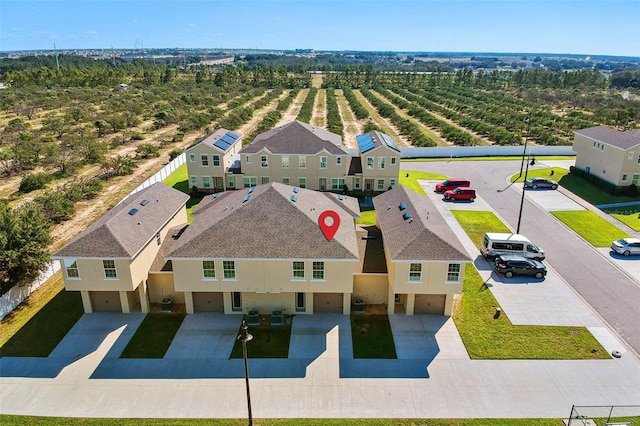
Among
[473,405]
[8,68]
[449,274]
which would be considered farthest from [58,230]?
[8,68]

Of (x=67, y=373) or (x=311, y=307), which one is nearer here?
(x=67, y=373)

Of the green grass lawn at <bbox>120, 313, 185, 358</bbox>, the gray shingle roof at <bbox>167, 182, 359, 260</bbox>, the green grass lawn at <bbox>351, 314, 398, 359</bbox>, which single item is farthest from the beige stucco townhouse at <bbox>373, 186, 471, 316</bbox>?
the green grass lawn at <bbox>120, 313, 185, 358</bbox>

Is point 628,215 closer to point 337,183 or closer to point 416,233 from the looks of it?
point 337,183

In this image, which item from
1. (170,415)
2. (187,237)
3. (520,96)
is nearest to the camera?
(170,415)

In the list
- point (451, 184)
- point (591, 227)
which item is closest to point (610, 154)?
point (591, 227)

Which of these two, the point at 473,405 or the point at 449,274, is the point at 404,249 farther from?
the point at 473,405

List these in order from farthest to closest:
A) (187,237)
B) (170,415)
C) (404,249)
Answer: (187,237) → (404,249) → (170,415)

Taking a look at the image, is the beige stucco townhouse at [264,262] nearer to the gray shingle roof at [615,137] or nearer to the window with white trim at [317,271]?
the window with white trim at [317,271]
